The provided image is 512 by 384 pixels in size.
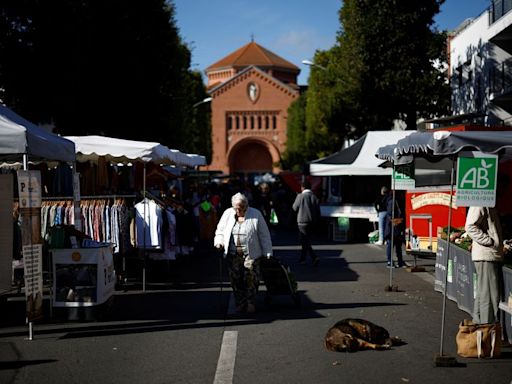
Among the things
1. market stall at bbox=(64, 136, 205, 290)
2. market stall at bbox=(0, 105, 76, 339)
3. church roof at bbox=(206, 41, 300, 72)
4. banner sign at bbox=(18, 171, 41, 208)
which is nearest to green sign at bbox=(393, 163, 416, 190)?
market stall at bbox=(64, 136, 205, 290)

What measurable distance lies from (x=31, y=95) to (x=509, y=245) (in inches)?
782

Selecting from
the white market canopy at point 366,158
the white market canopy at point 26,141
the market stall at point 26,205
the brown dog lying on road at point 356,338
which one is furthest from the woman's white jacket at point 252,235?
the white market canopy at point 366,158

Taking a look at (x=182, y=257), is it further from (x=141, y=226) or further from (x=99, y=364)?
(x=99, y=364)

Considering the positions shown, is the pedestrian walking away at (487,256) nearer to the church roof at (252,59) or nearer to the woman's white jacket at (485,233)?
the woman's white jacket at (485,233)

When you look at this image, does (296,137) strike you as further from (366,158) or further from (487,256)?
(487,256)

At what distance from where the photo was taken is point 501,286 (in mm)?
8328

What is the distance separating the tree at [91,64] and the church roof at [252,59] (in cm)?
7443

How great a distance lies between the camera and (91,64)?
26172 mm

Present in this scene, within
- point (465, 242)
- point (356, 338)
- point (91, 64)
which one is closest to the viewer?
point (356, 338)

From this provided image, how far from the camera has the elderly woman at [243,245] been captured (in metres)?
10.2

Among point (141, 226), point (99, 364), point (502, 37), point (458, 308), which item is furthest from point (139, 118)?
point (99, 364)

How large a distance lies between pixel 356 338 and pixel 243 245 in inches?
106

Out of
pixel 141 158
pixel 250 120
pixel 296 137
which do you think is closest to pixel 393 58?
pixel 141 158

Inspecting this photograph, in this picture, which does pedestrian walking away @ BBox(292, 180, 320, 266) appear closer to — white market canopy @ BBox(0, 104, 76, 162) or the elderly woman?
the elderly woman
